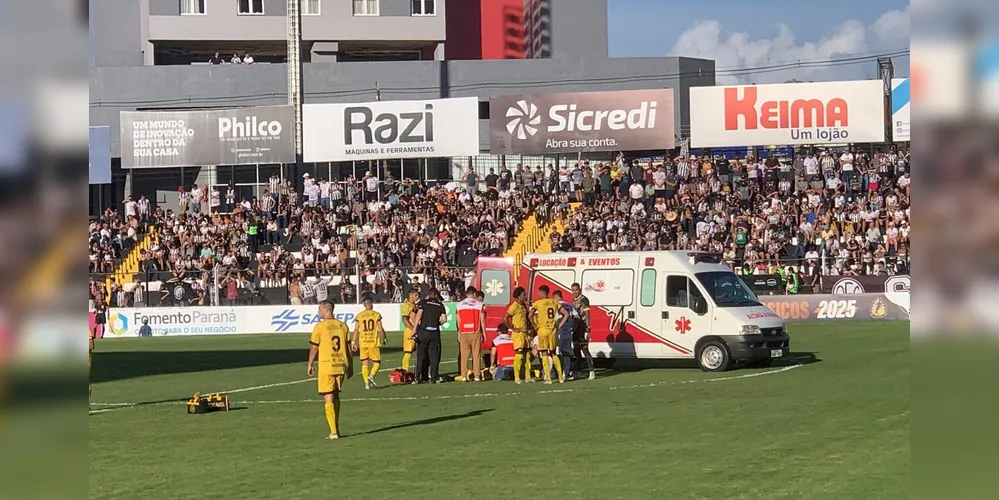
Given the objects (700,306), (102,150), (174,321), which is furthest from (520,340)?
(102,150)

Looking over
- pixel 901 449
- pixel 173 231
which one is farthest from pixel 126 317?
pixel 901 449

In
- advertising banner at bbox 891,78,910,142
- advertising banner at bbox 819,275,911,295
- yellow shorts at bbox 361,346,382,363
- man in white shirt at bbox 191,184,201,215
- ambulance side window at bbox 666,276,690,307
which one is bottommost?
yellow shorts at bbox 361,346,382,363

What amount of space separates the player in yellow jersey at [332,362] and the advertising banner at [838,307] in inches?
1059

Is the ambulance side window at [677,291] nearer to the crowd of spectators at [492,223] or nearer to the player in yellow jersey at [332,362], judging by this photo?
the player in yellow jersey at [332,362]

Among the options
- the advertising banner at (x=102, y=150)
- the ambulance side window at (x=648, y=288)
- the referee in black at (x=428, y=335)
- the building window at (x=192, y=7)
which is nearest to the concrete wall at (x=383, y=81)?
the building window at (x=192, y=7)

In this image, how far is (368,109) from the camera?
58406mm

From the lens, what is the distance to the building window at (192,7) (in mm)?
72875

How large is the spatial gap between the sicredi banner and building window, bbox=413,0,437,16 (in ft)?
78.8

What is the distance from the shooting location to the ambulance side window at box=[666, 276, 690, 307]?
25906mm

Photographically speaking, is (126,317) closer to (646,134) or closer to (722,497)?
(646,134)

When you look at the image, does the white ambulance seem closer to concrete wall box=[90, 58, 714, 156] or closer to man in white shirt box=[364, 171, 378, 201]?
man in white shirt box=[364, 171, 378, 201]

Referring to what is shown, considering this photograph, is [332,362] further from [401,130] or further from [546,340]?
[401,130]

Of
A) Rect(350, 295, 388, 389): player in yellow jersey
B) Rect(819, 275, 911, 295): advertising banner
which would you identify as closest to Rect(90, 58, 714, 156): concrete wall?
Rect(819, 275, 911, 295): advertising banner
